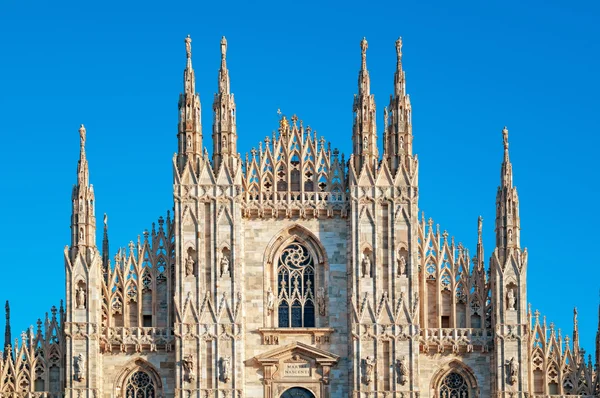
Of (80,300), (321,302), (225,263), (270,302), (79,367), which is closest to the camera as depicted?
(79,367)

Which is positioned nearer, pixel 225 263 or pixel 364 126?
pixel 225 263

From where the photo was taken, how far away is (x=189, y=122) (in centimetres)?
6225

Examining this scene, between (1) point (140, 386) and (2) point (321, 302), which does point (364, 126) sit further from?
(1) point (140, 386)

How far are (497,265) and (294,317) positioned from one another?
25.4ft

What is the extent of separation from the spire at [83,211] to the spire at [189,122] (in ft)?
11.6

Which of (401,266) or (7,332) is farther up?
(401,266)

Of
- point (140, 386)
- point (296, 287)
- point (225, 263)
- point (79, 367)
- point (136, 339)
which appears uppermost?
point (225, 263)

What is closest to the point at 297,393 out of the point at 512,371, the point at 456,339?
the point at 456,339

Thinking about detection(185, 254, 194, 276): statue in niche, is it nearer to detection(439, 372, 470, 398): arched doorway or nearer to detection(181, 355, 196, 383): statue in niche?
detection(181, 355, 196, 383): statue in niche

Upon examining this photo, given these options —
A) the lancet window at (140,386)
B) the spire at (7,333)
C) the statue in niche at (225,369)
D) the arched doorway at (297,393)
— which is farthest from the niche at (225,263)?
the spire at (7,333)

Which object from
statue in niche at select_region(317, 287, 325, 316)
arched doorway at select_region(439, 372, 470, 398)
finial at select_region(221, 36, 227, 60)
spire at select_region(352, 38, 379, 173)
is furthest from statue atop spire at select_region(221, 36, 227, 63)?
arched doorway at select_region(439, 372, 470, 398)

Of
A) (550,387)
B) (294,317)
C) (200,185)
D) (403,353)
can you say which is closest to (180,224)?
(200,185)

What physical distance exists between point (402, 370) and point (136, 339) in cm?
981

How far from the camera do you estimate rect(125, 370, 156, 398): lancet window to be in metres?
61.1
